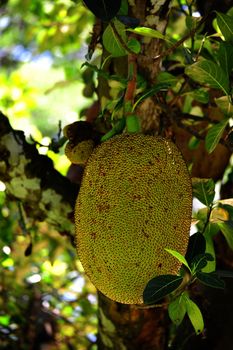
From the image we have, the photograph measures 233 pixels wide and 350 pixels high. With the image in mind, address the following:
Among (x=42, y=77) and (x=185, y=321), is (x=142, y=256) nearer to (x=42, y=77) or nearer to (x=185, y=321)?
(x=185, y=321)

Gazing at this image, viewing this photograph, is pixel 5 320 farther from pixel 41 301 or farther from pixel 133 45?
pixel 133 45

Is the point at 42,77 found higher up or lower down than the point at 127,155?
lower down

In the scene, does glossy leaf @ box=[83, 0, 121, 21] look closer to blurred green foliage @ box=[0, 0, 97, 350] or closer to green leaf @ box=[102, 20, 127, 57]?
green leaf @ box=[102, 20, 127, 57]

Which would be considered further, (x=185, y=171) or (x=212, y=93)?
(x=212, y=93)

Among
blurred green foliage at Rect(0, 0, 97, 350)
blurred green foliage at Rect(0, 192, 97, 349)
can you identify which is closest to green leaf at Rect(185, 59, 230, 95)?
blurred green foliage at Rect(0, 0, 97, 350)

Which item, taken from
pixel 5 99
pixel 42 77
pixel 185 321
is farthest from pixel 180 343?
pixel 42 77

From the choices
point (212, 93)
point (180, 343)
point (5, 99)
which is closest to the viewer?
point (180, 343)

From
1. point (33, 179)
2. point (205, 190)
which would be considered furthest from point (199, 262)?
point (33, 179)
